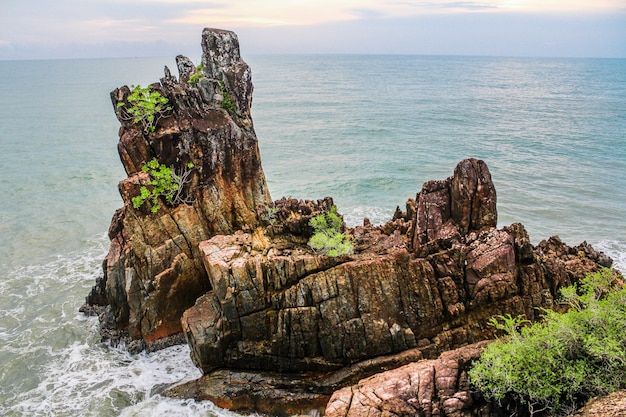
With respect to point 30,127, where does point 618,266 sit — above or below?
below

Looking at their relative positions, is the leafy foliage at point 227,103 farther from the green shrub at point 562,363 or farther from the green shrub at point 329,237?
the green shrub at point 562,363

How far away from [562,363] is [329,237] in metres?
9.44

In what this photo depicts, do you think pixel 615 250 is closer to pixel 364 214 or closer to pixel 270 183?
pixel 364 214

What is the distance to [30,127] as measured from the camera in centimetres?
7481

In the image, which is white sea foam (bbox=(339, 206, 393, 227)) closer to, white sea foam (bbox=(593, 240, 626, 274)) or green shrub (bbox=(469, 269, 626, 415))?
white sea foam (bbox=(593, 240, 626, 274))

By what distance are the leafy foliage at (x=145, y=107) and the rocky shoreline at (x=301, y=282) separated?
303 mm

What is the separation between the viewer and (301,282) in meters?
18.3

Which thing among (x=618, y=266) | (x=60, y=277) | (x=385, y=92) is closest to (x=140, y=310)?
(x=60, y=277)

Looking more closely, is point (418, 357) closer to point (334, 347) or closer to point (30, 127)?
point (334, 347)

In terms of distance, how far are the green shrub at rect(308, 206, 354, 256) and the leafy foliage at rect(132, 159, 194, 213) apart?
645 centimetres

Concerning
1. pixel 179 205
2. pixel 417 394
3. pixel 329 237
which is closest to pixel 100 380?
pixel 179 205

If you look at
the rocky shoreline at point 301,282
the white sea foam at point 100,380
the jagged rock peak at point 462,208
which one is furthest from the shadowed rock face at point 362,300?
the white sea foam at point 100,380

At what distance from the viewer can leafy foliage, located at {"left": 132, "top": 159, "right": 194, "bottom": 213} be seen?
20.9 metres

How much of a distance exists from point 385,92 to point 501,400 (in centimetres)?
11136
